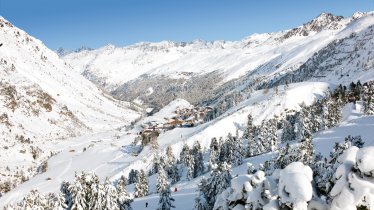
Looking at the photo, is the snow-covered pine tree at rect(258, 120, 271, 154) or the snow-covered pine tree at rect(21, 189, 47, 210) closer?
the snow-covered pine tree at rect(21, 189, 47, 210)

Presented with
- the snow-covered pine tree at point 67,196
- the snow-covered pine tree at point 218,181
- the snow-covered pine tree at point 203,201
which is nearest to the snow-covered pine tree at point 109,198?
the snow-covered pine tree at point 67,196

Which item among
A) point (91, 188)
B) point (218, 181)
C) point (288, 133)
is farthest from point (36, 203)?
point (288, 133)

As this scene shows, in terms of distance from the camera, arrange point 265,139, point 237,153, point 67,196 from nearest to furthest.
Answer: point 67,196
point 237,153
point 265,139

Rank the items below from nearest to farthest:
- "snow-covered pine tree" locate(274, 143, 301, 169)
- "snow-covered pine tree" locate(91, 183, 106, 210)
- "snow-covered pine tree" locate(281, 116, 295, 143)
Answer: "snow-covered pine tree" locate(91, 183, 106, 210) < "snow-covered pine tree" locate(274, 143, 301, 169) < "snow-covered pine tree" locate(281, 116, 295, 143)

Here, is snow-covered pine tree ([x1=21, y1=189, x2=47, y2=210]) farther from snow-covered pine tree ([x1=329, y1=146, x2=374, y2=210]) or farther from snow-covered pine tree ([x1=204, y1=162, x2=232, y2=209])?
snow-covered pine tree ([x1=329, y1=146, x2=374, y2=210])

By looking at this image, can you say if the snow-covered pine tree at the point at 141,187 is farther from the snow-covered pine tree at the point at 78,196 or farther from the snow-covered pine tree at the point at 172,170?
the snow-covered pine tree at the point at 78,196

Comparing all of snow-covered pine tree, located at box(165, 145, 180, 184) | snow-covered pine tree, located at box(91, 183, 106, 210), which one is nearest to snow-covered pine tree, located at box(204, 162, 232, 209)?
snow-covered pine tree, located at box(91, 183, 106, 210)

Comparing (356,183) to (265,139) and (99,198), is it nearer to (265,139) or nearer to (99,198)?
(99,198)

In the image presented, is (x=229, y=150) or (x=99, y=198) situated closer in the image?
(x=99, y=198)

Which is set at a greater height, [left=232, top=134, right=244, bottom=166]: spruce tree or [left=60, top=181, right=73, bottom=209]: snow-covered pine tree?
[left=60, top=181, right=73, bottom=209]: snow-covered pine tree

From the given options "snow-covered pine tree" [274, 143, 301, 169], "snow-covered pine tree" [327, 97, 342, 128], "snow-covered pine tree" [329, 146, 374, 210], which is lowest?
"snow-covered pine tree" [327, 97, 342, 128]

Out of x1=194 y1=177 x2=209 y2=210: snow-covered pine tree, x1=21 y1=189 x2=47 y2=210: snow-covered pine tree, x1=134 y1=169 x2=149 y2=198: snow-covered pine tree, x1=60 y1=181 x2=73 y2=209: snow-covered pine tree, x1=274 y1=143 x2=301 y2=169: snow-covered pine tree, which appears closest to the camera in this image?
x1=21 y1=189 x2=47 y2=210: snow-covered pine tree
